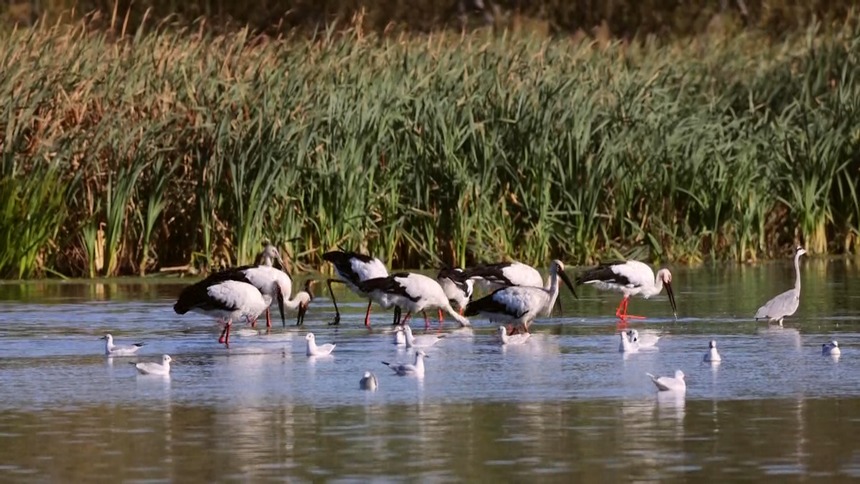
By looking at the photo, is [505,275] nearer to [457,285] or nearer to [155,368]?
[457,285]

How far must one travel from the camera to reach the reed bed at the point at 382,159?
21328 mm

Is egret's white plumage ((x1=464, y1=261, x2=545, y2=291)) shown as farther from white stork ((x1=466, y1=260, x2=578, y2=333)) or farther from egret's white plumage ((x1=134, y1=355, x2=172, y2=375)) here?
egret's white plumage ((x1=134, y1=355, x2=172, y2=375))

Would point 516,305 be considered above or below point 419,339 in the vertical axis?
above

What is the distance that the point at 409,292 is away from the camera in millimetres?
17047

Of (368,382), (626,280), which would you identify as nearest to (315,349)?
(368,382)

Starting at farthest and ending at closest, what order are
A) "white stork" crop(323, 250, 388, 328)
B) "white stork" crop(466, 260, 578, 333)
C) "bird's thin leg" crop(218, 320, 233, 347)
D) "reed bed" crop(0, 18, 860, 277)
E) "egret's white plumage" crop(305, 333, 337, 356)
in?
"reed bed" crop(0, 18, 860, 277)
"white stork" crop(323, 250, 388, 328)
"white stork" crop(466, 260, 578, 333)
"bird's thin leg" crop(218, 320, 233, 347)
"egret's white plumage" crop(305, 333, 337, 356)

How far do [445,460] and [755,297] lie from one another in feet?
33.6

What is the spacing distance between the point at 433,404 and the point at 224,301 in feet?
14.8

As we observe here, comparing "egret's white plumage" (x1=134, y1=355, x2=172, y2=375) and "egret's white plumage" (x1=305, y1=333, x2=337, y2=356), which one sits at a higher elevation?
"egret's white plumage" (x1=305, y1=333, x2=337, y2=356)

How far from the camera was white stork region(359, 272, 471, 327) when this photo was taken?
55.9 feet

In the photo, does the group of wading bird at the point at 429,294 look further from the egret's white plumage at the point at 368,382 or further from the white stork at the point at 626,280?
the egret's white plumage at the point at 368,382

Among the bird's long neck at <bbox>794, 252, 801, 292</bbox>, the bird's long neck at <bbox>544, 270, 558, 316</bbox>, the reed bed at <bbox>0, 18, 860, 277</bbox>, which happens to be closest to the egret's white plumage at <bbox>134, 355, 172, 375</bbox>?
the bird's long neck at <bbox>544, 270, 558, 316</bbox>

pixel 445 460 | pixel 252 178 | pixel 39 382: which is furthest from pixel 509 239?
pixel 445 460

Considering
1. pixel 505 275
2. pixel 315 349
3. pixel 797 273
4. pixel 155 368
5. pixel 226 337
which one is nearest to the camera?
pixel 155 368
